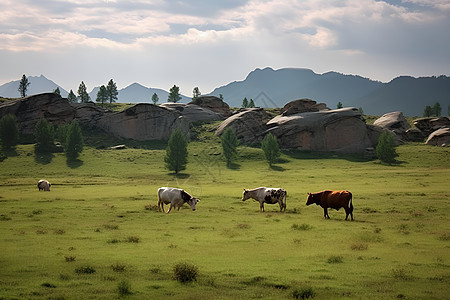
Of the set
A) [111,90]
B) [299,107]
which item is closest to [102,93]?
[111,90]

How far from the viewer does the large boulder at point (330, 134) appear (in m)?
115

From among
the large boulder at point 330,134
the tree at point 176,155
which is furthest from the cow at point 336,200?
the large boulder at point 330,134

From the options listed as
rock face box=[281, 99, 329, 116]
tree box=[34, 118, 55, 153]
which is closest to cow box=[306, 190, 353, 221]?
tree box=[34, 118, 55, 153]

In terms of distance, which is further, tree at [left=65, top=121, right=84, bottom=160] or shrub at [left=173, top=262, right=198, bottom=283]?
tree at [left=65, top=121, right=84, bottom=160]

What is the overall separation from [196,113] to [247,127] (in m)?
29.6

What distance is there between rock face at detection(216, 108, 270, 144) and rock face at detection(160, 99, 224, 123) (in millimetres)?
17621

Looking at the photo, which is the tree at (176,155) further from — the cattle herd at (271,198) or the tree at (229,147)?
the cattle herd at (271,198)

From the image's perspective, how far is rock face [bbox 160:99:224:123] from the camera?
145 m

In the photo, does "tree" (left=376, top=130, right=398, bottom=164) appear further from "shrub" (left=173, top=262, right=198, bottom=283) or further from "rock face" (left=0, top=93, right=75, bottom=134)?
"rock face" (left=0, top=93, right=75, bottom=134)

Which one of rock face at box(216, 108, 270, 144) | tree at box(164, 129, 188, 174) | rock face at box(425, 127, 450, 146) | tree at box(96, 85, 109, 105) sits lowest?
tree at box(164, 129, 188, 174)

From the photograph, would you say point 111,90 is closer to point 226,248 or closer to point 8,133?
point 8,133

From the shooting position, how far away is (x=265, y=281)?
→ 48.6ft

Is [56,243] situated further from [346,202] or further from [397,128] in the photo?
[397,128]

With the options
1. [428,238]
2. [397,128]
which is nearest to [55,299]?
[428,238]
